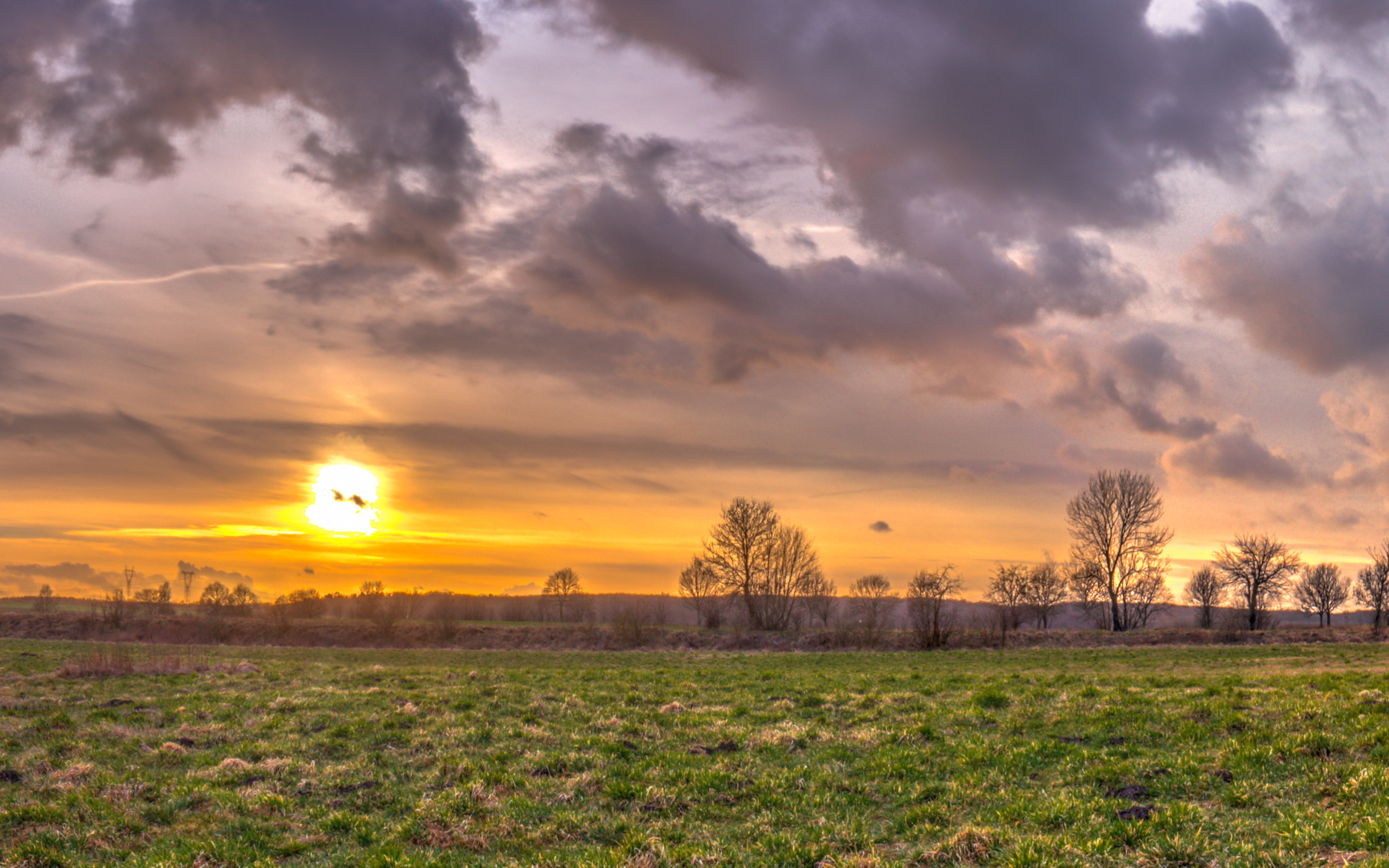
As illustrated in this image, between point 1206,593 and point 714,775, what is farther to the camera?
point 1206,593

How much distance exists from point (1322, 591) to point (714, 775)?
168613 mm

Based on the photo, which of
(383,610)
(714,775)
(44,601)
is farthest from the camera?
(44,601)

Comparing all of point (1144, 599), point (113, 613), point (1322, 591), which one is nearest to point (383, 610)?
point (113, 613)

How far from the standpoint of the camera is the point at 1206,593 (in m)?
123

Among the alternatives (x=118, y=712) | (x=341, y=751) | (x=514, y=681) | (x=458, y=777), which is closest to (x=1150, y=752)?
(x=458, y=777)

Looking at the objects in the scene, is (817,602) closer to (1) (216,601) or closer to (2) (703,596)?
(2) (703,596)

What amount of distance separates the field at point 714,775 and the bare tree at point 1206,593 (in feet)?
377

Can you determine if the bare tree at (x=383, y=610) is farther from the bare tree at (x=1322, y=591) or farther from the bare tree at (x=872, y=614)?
the bare tree at (x=1322, y=591)

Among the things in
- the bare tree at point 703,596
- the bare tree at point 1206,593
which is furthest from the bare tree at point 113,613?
the bare tree at point 1206,593

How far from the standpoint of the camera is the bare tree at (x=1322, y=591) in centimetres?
13462

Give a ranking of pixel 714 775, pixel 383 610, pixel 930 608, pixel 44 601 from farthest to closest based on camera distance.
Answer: pixel 44 601
pixel 383 610
pixel 930 608
pixel 714 775

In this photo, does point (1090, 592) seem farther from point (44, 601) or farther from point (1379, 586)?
point (44, 601)

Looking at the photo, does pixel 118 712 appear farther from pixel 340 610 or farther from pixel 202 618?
pixel 340 610

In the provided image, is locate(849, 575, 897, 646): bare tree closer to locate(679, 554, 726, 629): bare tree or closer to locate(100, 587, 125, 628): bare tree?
locate(679, 554, 726, 629): bare tree
